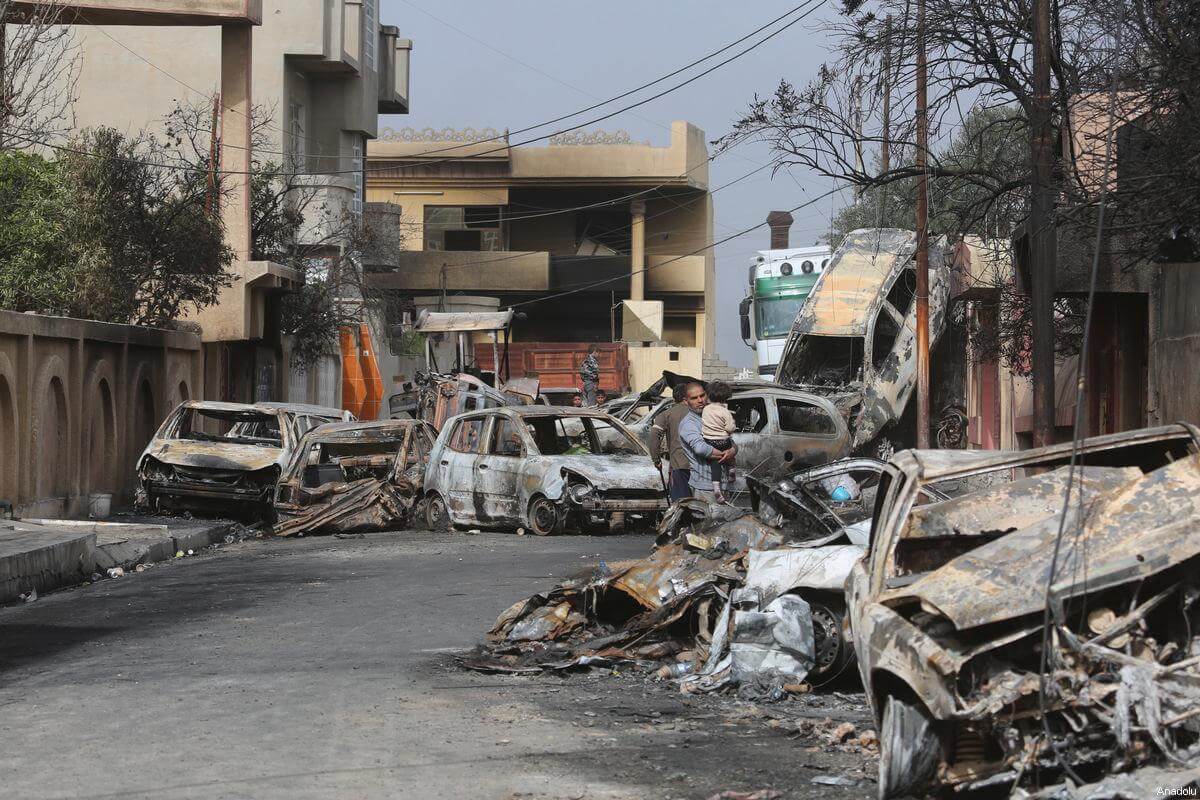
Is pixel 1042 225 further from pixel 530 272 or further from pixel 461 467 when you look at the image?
pixel 530 272

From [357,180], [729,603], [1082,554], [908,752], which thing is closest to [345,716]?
[729,603]

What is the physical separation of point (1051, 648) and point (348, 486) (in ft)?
51.5

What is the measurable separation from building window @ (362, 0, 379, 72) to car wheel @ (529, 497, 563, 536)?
3146 centimetres

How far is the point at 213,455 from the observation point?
21859mm

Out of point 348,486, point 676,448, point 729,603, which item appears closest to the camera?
point 729,603

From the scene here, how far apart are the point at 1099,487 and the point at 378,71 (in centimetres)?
4693

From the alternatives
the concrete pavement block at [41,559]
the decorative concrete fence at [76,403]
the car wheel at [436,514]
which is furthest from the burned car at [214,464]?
the concrete pavement block at [41,559]

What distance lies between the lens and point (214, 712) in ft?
25.9

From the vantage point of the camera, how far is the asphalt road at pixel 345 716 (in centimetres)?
634

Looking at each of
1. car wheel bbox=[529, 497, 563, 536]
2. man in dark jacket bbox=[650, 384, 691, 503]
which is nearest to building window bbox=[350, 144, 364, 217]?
car wheel bbox=[529, 497, 563, 536]

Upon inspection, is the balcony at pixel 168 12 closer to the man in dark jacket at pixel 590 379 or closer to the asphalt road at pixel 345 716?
the man in dark jacket at pixel 590 379

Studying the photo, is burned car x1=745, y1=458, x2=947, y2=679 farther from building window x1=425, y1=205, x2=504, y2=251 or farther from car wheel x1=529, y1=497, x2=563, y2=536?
building window x1=425, y1=205, x2=504, y2=251

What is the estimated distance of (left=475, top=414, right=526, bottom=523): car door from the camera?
61.5 ft

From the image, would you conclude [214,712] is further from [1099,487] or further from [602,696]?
[1099,487]
